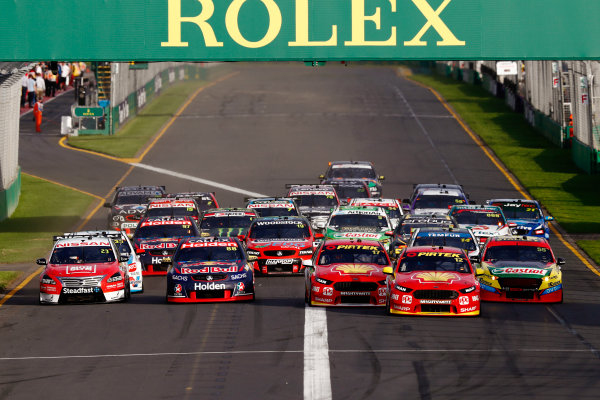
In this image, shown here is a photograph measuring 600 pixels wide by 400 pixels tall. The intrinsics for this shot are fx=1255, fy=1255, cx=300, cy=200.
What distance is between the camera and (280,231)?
3375 cm

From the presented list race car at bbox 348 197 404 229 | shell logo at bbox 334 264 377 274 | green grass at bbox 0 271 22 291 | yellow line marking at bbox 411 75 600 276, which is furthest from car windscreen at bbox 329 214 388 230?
green grass at bbox 0 271 22 291

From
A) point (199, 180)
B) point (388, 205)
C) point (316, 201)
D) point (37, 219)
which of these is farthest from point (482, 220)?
point (199, 180)

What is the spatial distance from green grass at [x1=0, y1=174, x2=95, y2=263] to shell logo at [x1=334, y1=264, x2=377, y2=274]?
45.0 ft

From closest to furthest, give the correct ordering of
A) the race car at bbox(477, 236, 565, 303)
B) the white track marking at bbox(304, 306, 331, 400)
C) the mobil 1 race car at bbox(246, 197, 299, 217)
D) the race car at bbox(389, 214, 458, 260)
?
the white track marking at bbox(304, 306, 331, 400), the race car at bbox(477, 236, 565, 303), the race car at bbox(389, 214, 458, 260), the mobil 1 race car at bbox(246, 197, 299, 217)

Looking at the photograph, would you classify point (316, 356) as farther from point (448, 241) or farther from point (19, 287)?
point (19, 287)

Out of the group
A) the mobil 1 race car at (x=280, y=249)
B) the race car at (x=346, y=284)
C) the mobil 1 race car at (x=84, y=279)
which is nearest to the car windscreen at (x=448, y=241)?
the mobil 1 race car at (x=280, y=249)

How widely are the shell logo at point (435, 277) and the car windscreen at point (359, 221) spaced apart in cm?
1032

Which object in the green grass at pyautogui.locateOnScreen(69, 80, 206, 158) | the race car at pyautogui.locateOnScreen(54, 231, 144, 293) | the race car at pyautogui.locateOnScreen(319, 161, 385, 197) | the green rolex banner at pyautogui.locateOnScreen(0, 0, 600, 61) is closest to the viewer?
the green rolex banner at pyautogui.locateOnScreen(0, 0, 600, 61)

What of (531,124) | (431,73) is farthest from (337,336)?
(431,73)

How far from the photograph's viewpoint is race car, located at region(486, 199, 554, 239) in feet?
126

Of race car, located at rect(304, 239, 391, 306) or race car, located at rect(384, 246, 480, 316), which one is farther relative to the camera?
race car, located at rect(304, 239, 391, 306)

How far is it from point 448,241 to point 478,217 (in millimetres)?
6507

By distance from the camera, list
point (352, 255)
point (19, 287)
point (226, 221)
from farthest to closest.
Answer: point (226, 221), point (19, 287), point (352, 255)

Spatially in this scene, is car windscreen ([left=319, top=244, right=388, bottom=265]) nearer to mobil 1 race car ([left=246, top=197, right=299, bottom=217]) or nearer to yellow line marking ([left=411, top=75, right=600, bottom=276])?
yellow line marking ([left=411, top=75, right=600, bottom=276])
